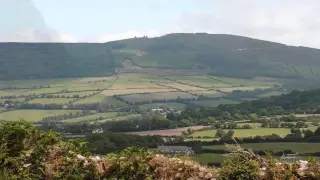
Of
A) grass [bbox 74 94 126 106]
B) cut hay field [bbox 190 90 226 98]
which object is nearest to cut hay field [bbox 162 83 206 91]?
cut hay field [bbox 190 90 226 98]

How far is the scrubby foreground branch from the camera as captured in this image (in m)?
9.41

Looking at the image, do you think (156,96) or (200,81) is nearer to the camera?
(156,96)

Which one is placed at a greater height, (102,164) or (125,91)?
(102,164)

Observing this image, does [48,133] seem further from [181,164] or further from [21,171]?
[181,164]

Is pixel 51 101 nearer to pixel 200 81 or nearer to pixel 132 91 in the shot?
pixel 132 91

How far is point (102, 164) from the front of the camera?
36.6 feet

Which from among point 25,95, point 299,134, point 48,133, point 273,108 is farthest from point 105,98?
point 48,133

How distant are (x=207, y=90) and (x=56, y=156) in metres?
149

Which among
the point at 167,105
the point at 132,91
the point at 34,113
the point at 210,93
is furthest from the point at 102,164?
the point at 132,91

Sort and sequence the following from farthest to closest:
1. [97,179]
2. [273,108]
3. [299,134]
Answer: [273,108] → [299,134] → [97,179]

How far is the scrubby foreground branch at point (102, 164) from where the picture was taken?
9.41m

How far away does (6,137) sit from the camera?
11984 mm

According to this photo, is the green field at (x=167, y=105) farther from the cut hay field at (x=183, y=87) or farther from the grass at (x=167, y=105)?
the cut hay field at (x=183, y=87)

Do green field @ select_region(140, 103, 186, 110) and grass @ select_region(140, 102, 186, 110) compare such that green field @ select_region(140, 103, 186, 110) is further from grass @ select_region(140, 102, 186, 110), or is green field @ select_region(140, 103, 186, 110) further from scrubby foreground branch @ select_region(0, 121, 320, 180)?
scrubby foreground branch @ select_region(0, 121, 320, 180)
